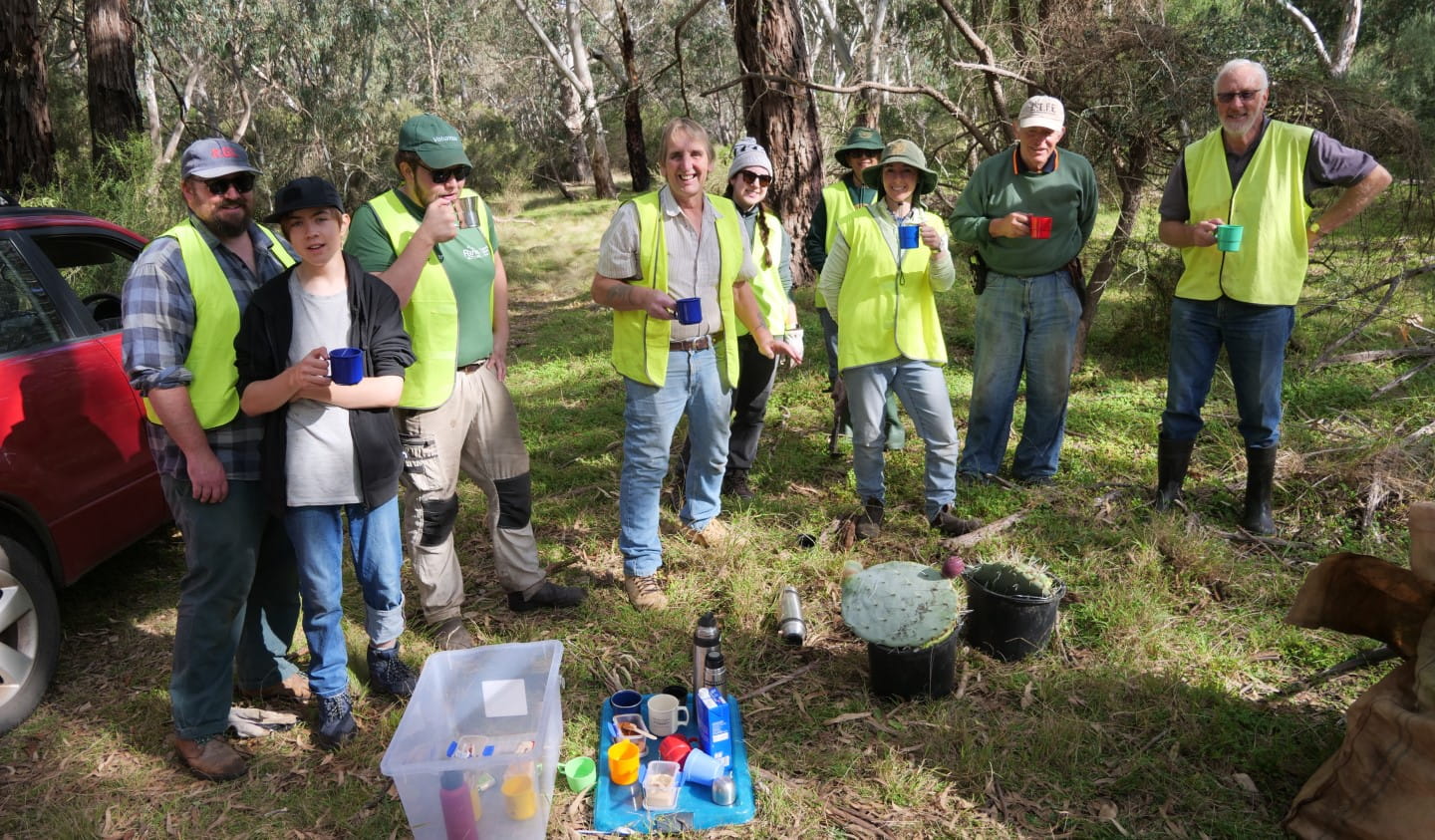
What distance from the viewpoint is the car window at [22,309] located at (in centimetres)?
364

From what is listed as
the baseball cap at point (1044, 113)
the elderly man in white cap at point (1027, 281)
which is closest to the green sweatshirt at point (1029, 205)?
the elderly man in white cap at point (1027, 281)

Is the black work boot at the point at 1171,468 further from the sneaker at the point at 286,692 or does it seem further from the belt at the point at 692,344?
the sneaker at the point at 286,692

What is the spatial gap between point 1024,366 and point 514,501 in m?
3.04

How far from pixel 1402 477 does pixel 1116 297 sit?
526 centimetres

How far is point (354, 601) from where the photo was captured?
446cm

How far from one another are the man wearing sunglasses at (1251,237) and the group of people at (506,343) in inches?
0.5

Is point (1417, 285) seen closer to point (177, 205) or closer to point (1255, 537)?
point (1255, 537)

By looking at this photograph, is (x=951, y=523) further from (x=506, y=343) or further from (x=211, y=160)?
(x=211, y=160)

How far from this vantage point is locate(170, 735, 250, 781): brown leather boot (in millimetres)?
3178

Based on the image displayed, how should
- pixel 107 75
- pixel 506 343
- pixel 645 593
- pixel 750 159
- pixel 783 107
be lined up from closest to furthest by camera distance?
pixel 506 343 → pixel 645 593 → pixel 750 159 → pixel 783 107 → pixel 107 75

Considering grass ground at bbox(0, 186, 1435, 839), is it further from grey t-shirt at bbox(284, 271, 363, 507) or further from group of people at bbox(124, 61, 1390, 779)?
grey t-shirt at bbox(284, 271, 363, 507)

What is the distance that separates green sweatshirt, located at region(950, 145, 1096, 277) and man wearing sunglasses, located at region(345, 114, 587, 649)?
270cm

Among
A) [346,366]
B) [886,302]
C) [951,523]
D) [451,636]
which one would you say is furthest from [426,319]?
[951,523]

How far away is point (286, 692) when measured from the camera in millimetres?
3664
